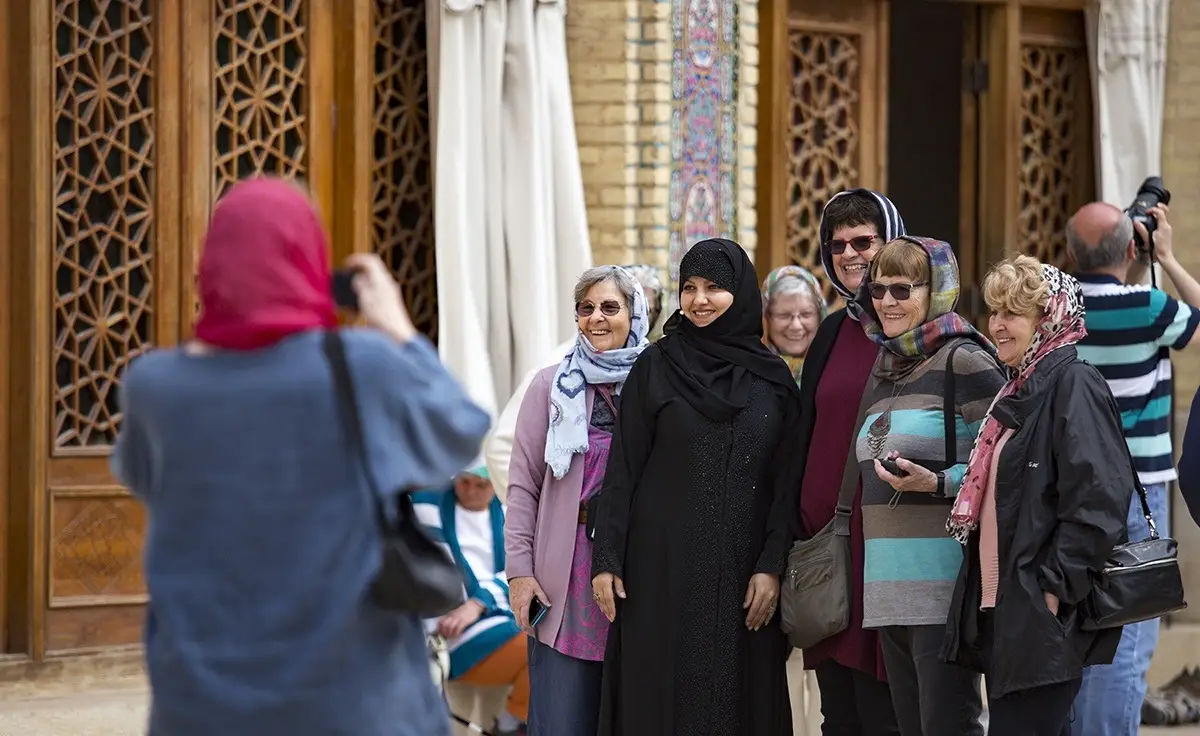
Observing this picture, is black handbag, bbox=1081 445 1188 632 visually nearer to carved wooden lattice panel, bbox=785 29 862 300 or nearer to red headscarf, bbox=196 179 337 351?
red headscarf, bbox=196 179 337 351

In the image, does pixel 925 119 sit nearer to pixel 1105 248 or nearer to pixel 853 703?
pixel 1105 248

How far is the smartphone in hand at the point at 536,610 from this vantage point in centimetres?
499

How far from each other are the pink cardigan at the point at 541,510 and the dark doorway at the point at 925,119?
7260 millimetres

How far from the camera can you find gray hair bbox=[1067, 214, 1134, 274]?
6.18 metres

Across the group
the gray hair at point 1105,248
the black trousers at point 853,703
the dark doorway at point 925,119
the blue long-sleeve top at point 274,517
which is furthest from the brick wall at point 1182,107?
the blue long-sleeve top at point 274,517

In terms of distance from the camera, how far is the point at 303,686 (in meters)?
2.95

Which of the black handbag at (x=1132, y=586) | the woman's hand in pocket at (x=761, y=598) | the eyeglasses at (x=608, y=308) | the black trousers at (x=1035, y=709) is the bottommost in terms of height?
the black trousers at (x=1035, y=709)

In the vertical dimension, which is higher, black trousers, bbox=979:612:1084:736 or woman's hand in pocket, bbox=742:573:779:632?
woman's hand in pocket, bbox=742:573:779:632

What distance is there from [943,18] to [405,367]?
9.76 m

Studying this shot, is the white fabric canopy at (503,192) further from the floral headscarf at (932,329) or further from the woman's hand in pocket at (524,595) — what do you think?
the floral headscarf at (932,329)

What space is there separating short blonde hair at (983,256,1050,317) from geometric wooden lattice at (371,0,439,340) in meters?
3.45

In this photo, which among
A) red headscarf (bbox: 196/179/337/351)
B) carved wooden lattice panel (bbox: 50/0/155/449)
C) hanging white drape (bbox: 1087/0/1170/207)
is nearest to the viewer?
red headscarf (bbox: 196/179/337/351)

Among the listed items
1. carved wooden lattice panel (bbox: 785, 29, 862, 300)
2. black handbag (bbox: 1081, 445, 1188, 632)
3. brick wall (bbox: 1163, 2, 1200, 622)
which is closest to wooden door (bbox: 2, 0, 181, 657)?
carved wooden lattice panel (bbox: 785, 29, 862, 300)

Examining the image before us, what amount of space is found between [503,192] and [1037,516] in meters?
3.63
